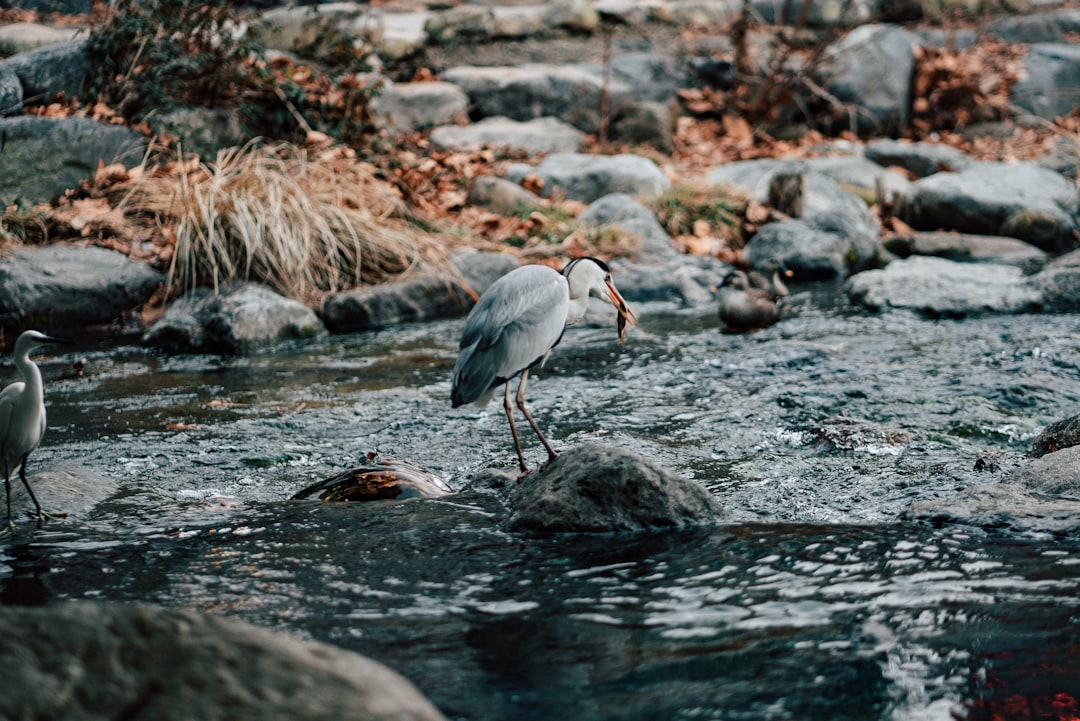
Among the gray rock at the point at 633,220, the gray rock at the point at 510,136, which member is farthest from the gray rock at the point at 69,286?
the gray rock at the point at 510,136

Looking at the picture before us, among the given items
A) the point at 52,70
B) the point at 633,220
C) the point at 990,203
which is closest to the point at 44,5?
the point at 52,70

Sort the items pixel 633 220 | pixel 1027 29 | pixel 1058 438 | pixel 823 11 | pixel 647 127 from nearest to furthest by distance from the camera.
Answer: pixel 1058 438 < pixel 633 220 < pixel 647 127 < pixel 823 11 < pixel 1027 29

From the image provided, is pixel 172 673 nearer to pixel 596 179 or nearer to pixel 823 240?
pixel 823 240

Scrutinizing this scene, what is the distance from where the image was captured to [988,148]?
13539mm

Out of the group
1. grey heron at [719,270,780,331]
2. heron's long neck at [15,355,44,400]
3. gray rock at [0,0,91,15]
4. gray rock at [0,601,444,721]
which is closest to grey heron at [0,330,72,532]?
heron's long neck at [15,355,44,400]

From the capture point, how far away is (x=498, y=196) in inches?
386

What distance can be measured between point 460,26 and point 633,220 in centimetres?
592

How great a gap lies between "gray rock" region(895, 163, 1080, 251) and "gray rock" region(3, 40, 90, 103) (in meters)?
8.19

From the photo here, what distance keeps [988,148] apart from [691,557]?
39.8 ft

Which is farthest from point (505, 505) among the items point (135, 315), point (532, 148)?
point (532, 148)

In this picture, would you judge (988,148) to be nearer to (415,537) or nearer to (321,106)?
(321,106)

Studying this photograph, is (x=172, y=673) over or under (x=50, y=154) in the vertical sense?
under

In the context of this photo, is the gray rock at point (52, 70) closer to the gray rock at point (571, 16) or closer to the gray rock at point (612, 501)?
the gray rock at point (571, 16)

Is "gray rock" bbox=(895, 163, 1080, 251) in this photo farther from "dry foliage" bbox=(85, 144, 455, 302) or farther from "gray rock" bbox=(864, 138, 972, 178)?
"dry foliage" bbox=(85, 144, 455, 302)
